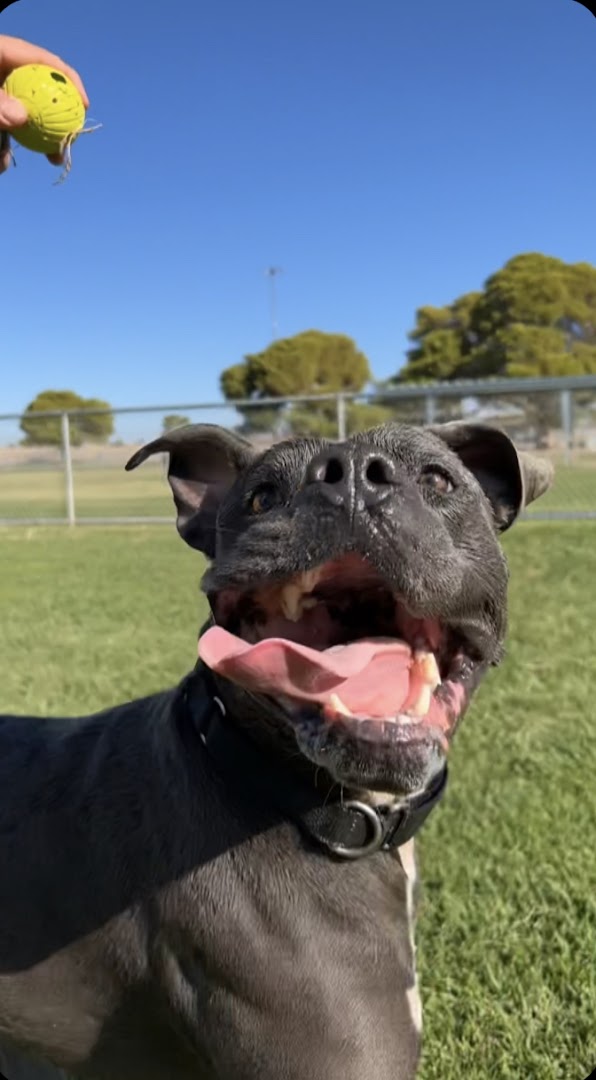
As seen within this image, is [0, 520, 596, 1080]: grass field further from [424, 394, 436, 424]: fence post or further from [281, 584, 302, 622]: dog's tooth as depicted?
[424, 394, 436, 424]: fence post

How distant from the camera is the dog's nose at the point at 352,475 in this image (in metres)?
1.87

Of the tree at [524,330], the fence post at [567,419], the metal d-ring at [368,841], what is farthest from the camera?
the tree at [524,330]

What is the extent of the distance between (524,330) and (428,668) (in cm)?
5012

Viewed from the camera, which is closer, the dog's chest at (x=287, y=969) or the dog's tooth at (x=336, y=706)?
the dog's tooth at (x=336, y=706)

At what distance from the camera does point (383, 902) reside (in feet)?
6.97

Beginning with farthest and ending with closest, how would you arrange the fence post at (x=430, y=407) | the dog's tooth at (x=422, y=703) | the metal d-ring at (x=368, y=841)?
the fence post at (x=430, y=407)
the metal d-ring at (x=368, y=841)
the dog's tooth at (x=422, y=703)

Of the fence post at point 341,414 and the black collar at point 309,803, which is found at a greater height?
the fence post at point 341,414

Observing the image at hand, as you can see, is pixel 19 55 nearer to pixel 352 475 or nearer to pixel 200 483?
pixel 200 483

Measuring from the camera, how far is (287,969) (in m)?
2.00

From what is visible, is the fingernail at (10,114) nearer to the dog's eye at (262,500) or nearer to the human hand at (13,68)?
the human hand at (13,68)

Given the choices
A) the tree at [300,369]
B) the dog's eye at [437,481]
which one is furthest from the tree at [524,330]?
the dog's eye at [437,481]

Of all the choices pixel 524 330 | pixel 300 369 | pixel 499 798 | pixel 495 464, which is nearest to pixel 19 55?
pixel 495 464

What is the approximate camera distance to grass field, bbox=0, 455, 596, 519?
1476 cm

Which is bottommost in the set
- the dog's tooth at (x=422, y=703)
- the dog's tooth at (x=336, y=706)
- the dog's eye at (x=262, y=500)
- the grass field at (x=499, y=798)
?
the grass field at (x=499, y=798)
